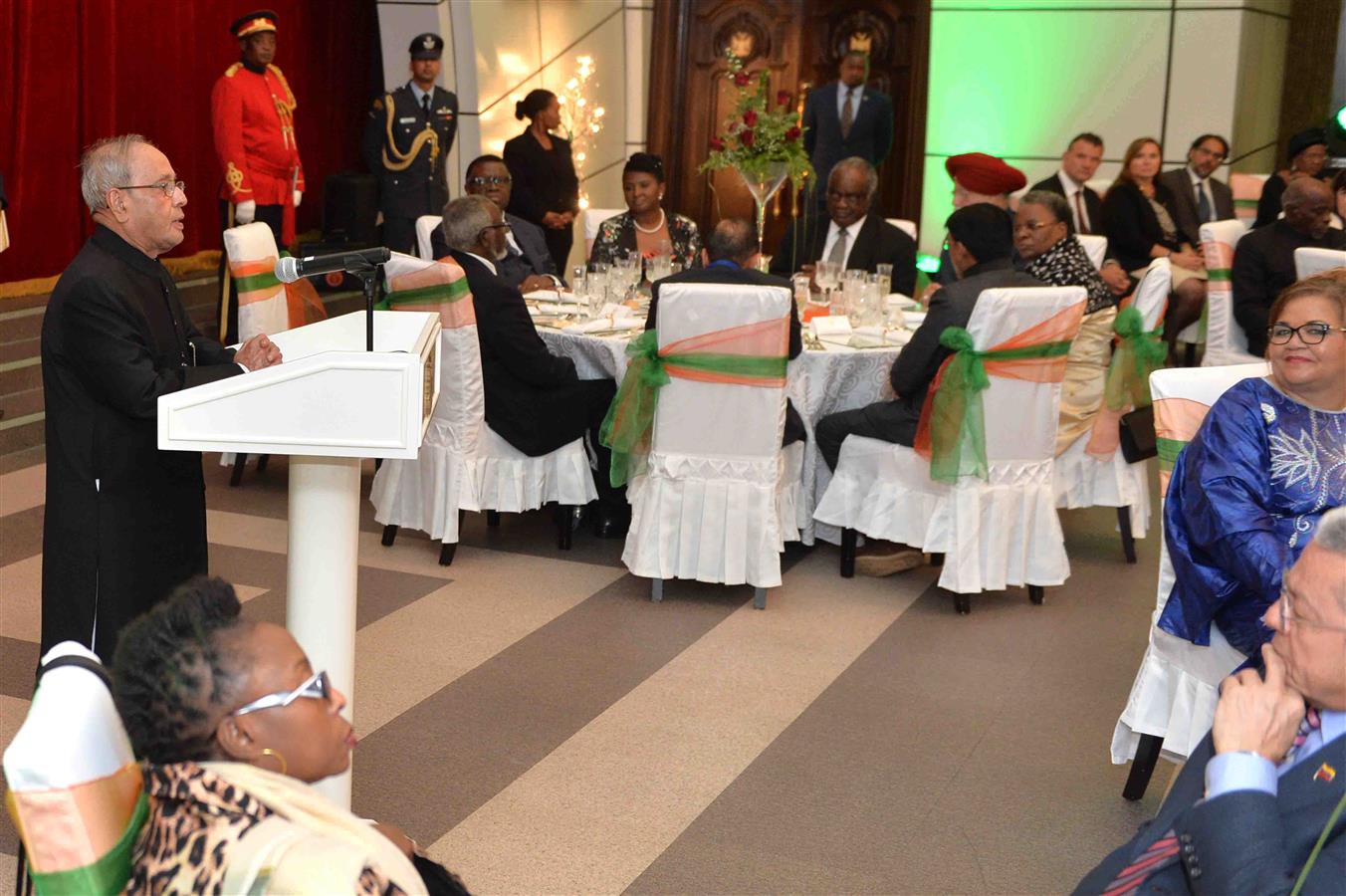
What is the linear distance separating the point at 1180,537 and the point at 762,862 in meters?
1.11

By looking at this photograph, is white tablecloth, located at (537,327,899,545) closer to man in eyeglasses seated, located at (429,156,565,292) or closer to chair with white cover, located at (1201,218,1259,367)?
man in eyeglasses seated, located at (429,156,565,292)

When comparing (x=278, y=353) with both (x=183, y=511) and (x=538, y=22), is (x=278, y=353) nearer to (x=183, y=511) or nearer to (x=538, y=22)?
(x=183, y=511)

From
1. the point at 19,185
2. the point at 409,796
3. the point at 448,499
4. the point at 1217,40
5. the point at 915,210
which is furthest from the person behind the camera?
the point at 915,210

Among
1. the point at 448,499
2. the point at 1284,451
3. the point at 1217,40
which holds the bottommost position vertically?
the point at 448,499

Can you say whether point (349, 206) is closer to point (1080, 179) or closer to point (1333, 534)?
point (1080, 179)

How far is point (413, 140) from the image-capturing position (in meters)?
8.81

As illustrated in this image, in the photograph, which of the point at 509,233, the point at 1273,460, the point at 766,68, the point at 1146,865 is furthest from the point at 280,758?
the point at 766,68

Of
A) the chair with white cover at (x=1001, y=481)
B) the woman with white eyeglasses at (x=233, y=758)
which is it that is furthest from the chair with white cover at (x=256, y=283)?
the woman with white eyeglasses at (x=233, y=758)

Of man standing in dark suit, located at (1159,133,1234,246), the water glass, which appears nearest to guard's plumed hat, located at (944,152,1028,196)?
the water glass

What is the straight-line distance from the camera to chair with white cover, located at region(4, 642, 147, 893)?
4.97ft

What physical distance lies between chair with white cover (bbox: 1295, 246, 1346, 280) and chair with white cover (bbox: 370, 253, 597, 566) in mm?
2982

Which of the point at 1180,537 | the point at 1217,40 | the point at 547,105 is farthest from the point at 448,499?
the point at 1217,40

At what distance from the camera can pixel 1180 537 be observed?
3.03 m

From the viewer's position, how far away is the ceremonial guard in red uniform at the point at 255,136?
787 centimetres
